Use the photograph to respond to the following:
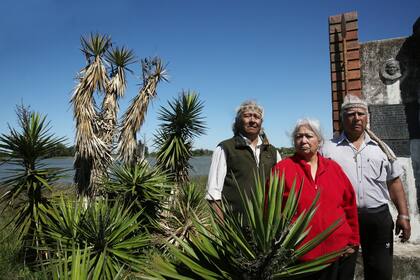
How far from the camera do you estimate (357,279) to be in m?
3.59

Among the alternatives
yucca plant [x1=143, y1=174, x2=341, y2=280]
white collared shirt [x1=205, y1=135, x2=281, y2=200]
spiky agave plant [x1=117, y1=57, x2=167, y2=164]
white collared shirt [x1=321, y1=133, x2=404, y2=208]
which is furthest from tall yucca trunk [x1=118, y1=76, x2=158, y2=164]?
yucca plant [x1=143, y1=174, x2=341, y2=280]

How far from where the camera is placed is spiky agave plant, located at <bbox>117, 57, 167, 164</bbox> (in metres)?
8.65

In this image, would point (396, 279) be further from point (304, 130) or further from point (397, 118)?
point (304, 130)

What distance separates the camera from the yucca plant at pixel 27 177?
15.1 ft

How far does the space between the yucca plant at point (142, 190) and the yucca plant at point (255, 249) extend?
468 cm

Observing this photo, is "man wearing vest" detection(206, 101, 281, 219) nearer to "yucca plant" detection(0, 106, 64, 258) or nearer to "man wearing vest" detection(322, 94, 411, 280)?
"man wearing vest" detection(322, 94, 411, 280)

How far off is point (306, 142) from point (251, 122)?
53 centimetres

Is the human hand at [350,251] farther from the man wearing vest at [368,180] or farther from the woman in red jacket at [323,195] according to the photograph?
the man wearing vest at [368,180]

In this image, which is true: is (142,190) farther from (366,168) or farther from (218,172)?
(366,168)

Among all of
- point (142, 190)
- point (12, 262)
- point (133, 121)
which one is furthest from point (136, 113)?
point (12, 262)

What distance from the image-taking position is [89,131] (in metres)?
8.00

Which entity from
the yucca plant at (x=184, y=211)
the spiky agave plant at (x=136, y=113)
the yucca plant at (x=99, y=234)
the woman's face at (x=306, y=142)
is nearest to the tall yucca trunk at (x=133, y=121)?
the spiky agave plant at (x=136, y=113)

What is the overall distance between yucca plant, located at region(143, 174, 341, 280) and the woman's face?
0.59m

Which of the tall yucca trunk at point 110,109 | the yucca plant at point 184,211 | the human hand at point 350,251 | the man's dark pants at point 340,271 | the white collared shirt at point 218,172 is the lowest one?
the yucca plant at point 184,211
